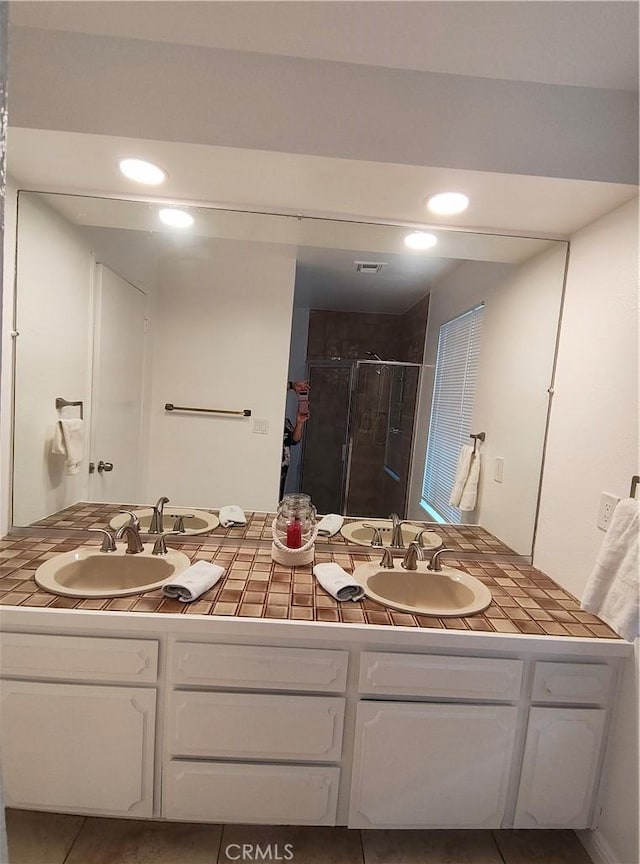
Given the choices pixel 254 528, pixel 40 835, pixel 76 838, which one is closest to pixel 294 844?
pixel 76 838

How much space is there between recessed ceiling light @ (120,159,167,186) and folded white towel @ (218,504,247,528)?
1273 mm

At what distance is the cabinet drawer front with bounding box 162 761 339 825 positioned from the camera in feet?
4.09

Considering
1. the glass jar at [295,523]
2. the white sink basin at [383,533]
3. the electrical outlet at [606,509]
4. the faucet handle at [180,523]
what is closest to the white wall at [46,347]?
the faucet handle at [180,523]

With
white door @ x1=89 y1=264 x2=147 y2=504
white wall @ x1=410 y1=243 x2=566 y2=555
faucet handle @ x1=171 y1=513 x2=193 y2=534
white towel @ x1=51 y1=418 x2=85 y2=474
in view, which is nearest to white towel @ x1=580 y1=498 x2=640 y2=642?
white wall @ x1=410 y1=243 x2=566 y2=555

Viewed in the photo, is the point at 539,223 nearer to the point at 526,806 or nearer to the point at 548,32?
the point at 548,32

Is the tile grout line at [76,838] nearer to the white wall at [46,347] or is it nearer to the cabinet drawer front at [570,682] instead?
the white wall at [46,347]

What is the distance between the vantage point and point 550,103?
1.21 m

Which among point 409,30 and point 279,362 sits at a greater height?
point 409,30

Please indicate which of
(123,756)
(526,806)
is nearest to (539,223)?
(526,806)

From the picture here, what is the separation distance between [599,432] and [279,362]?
Answer: 1.25m

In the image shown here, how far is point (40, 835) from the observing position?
51.5 inches

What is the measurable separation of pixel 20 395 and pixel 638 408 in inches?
84.4

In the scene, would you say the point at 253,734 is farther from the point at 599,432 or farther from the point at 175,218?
the point at 175,218

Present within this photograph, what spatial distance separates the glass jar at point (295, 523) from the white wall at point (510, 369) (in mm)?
505
